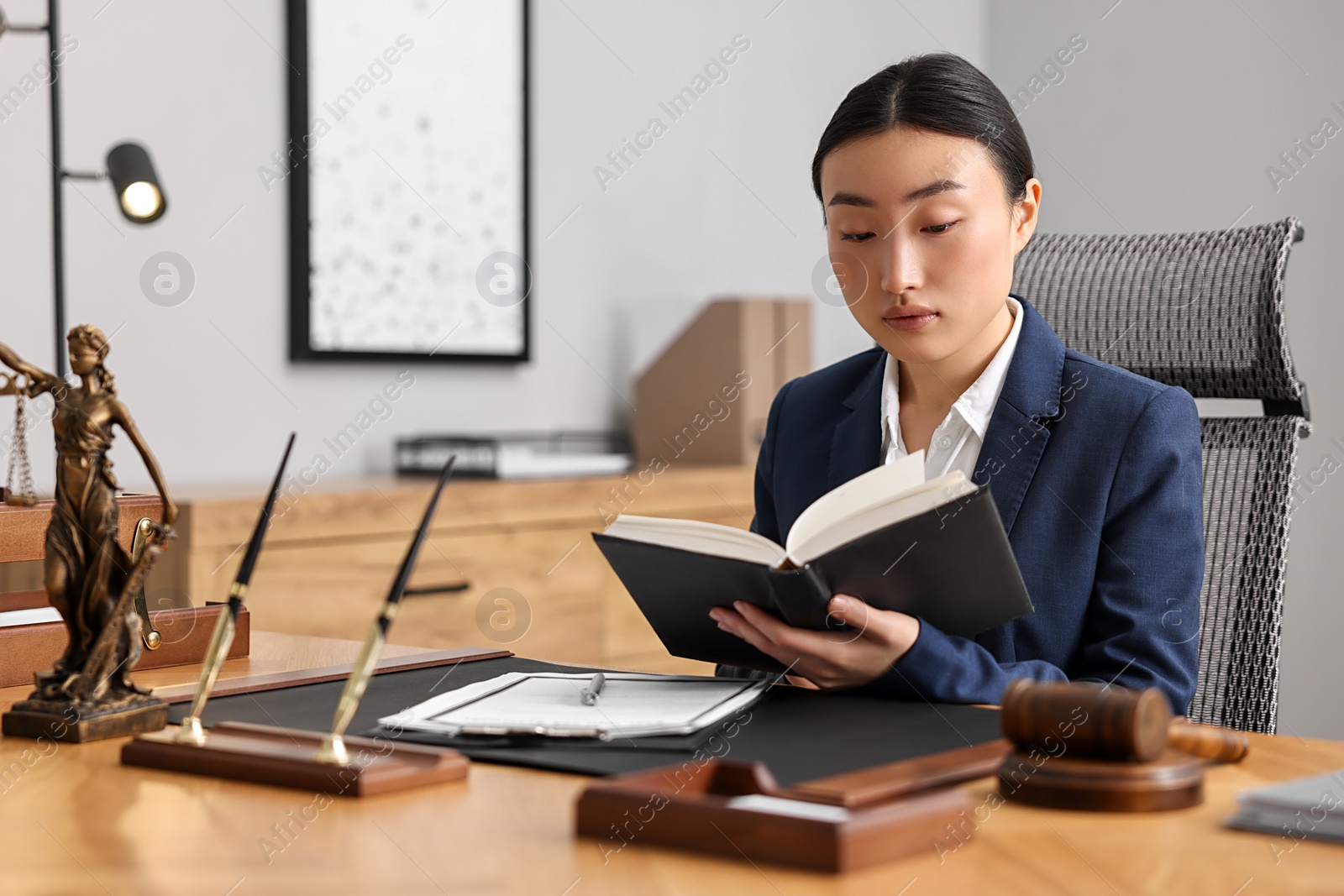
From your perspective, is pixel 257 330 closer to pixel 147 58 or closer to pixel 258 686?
pixel 147 58

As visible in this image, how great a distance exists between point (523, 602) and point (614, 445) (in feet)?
2.43

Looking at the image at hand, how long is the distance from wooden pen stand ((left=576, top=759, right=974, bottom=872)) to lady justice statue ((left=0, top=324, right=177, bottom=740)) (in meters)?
0.43

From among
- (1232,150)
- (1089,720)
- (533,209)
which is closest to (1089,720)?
(1089,720)

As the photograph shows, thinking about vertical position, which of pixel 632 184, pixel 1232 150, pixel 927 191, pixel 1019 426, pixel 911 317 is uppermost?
pixel 1232 150

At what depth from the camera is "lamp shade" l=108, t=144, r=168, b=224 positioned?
72.3 inches

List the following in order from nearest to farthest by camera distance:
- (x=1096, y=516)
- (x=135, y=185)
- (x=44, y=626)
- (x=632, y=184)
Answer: (x=44, y=626), (x=1096, y=516), (x=135, y=185), (x=632, y=184)

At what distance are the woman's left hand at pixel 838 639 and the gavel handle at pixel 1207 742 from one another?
221 millimetres

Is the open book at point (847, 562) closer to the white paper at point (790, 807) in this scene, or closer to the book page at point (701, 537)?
the book page at point (701, 537)

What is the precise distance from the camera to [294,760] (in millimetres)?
842

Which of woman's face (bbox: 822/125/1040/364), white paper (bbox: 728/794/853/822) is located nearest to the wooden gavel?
white paper (bbox: 728/794/853/822)

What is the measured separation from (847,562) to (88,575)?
554 mm

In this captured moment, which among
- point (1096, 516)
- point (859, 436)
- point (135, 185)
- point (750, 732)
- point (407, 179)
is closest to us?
point (750, 732)

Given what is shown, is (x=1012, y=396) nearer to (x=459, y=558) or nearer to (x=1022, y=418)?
(x=1022, y=418)

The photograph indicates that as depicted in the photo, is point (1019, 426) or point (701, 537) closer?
point (701, 537)
